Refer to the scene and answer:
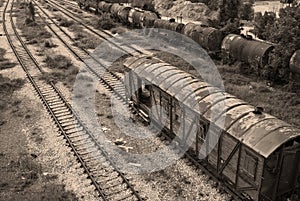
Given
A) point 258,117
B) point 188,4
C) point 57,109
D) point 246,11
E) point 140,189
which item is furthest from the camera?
point 188,4

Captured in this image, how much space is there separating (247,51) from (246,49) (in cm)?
26

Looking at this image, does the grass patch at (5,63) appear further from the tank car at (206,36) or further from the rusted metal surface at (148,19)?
the tank car at (206,36)

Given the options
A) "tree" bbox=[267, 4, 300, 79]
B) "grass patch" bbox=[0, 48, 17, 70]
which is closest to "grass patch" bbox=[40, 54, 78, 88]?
"grass patch" bbox=[0, 48, 17, 70]

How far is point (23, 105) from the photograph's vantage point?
20922 mm

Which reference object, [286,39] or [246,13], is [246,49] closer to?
[286,39]

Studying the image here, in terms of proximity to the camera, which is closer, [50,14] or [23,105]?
[23,105]

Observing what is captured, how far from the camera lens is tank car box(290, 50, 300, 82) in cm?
2203

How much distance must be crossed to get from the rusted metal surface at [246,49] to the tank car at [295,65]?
101 inches

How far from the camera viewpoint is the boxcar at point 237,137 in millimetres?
10102

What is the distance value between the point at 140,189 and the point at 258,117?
5.80m

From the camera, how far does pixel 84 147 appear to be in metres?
15.9

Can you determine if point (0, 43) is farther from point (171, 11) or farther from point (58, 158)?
point (171, 11)

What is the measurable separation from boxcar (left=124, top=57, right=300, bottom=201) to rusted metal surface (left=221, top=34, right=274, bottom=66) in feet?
40.1

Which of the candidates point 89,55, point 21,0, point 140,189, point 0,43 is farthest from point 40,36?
point 21,0
